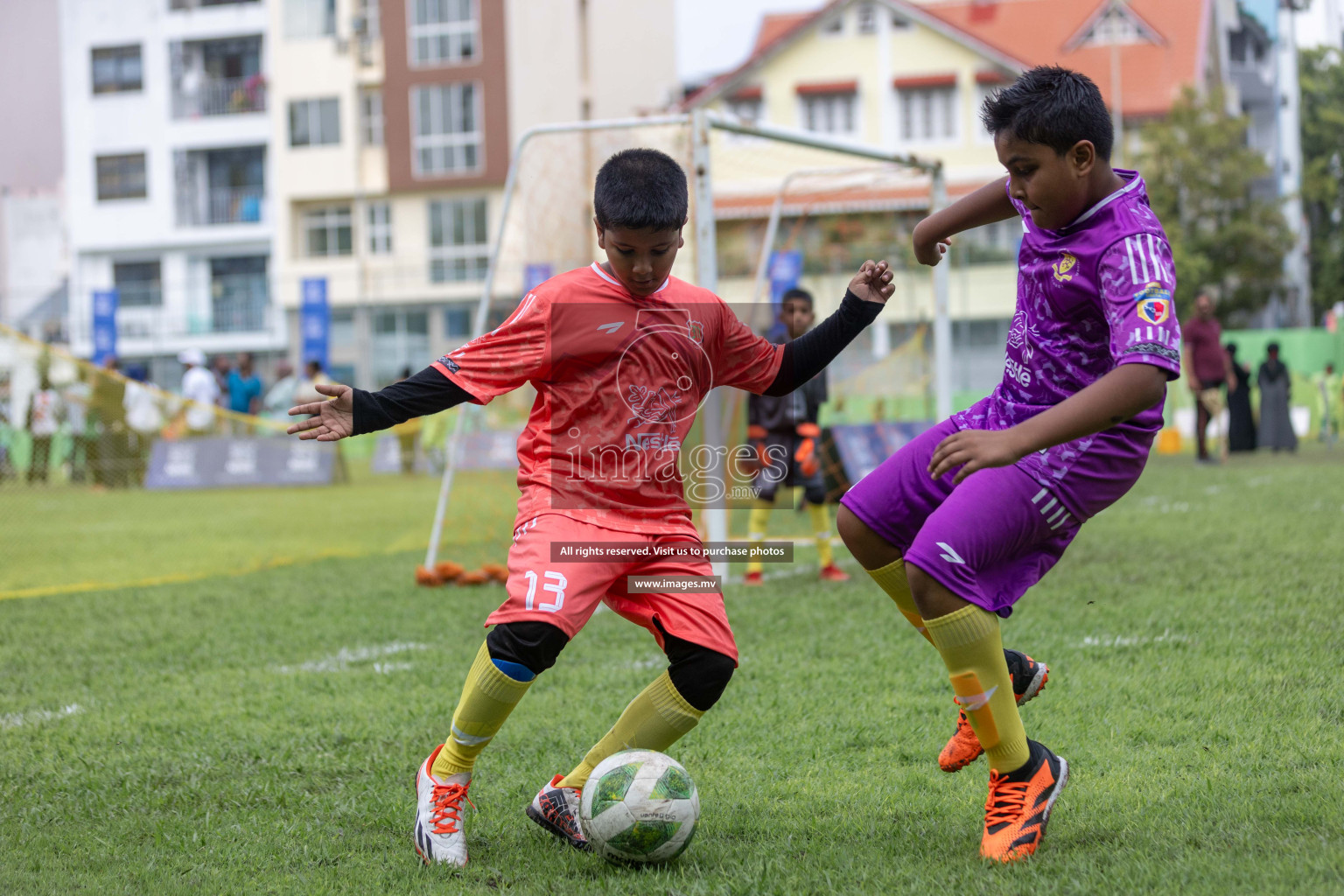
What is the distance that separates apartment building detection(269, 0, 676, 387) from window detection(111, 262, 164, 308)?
3832 millimetres

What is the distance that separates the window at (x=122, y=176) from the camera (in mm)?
40875

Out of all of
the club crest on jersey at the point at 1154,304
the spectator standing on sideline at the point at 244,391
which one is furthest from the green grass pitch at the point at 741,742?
the spectator standing on sideline at the point at 244,391

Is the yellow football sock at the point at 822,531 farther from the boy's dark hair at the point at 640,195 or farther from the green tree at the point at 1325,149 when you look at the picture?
the green tree at the point at 1325,149

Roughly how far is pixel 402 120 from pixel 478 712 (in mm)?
38365

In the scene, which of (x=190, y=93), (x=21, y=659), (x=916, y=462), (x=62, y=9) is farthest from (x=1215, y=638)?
(x=62, y=9)

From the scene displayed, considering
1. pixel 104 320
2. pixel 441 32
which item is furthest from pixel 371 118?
pixel 104 320

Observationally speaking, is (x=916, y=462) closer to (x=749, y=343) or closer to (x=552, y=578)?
(x=749, y=343)

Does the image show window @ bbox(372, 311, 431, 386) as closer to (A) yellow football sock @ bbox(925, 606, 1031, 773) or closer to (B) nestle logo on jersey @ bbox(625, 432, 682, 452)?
(B) nestle logo on jersey @ bbox(625, 432, 682, 452)

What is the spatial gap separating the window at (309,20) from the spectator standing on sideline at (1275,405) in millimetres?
29977

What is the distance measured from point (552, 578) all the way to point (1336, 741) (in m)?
2.28

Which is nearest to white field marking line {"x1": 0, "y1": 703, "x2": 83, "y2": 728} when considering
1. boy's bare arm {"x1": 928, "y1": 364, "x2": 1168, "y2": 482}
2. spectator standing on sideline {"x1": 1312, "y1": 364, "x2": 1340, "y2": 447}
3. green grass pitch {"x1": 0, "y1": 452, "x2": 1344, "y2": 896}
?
green grass pitch {"x1": 0, "y1": 452, "x2": 1344, "y2": 896}

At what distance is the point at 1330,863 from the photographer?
2.69 m

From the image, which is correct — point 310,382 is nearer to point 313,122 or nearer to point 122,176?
point 313,122

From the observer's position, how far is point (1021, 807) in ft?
9.84
